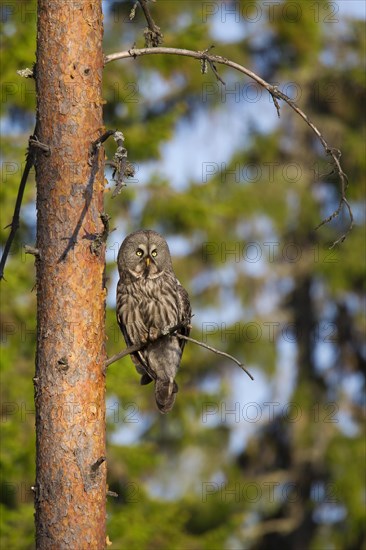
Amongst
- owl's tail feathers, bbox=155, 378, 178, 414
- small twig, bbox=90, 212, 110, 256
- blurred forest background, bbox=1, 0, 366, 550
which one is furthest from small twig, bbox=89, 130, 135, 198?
blurred forest background, bbox=1, 0, 366, 550

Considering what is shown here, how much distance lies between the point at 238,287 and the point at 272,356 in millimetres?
1420

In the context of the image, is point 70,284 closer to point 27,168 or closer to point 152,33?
point 27,168

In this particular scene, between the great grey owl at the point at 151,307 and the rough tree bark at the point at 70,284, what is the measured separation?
1.89m

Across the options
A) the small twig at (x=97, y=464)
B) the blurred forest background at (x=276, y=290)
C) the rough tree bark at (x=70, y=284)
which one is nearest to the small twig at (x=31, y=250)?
the rough tree bark at (x=70, y=284)

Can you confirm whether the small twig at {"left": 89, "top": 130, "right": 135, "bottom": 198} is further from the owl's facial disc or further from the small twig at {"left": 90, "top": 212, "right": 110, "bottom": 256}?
the owl's facial disc

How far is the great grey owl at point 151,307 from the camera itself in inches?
276

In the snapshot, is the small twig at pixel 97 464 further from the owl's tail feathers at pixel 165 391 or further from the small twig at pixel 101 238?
the owl's tail feathers at pixel 165 391

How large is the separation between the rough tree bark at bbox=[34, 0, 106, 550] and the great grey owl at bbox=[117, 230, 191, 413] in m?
1.89

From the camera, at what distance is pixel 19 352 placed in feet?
38.4

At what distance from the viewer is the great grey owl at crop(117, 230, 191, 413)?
7016 millimetres

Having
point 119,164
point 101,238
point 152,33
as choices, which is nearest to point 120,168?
point 119,164

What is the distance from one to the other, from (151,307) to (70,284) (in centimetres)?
211

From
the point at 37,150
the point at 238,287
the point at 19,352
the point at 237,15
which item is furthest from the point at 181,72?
the point at 37,150

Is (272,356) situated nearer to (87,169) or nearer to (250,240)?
(250,240)
